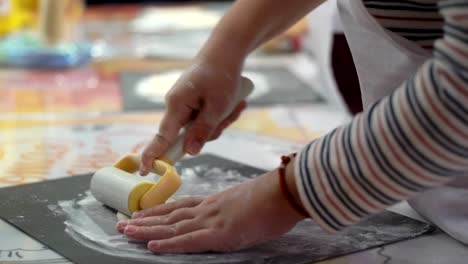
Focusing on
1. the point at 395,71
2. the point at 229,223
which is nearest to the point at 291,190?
the point at 229,223

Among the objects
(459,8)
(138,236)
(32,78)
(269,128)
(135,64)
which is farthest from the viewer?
(135,64)

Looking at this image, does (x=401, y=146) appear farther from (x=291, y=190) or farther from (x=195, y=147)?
(x=195, y=147)

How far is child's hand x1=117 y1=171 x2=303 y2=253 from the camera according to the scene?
0.62 metres

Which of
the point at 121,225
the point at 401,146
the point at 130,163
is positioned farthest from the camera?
the point at 130,163

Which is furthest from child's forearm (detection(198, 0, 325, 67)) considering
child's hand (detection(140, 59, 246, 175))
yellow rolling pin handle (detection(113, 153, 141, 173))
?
yellow rolling pin handle (detection(113, 153, 141, 173))

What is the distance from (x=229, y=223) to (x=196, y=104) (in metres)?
0.17

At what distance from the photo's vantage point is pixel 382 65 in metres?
0.71

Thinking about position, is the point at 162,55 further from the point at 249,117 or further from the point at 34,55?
the point at 249,117

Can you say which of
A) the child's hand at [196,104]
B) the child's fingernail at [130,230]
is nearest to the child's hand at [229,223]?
the child's fingernail at [130,230]

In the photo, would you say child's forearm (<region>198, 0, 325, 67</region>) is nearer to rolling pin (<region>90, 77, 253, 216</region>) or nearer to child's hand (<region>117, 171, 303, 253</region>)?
rolling pin (<region>90, 77, 253, 216</region>)

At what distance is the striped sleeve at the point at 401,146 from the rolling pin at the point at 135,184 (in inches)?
6.2

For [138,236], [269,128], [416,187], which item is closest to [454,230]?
[416,187]

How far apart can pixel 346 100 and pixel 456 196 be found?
1.46ft

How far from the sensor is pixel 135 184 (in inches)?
28.3
